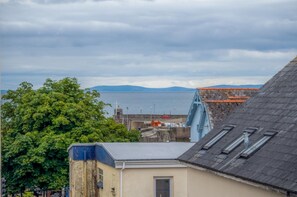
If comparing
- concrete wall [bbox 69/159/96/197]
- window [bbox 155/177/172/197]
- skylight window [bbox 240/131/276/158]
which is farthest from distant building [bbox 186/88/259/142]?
skylight window [bbox 240/131/276/158]

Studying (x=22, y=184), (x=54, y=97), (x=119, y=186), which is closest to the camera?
(x=119, y=186)

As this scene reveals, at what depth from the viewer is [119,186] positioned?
26.0 meters

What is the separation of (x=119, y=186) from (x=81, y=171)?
565cm

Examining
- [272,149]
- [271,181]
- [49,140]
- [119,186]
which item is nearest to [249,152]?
[272,149]

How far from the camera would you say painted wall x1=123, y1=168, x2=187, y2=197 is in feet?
85.2

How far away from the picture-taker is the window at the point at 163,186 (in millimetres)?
26312

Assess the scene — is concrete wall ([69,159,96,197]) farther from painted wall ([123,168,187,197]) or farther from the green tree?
painted wall ([123,168,187,197])

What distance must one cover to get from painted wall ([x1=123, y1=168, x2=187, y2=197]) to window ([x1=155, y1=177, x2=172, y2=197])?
0.50 feet

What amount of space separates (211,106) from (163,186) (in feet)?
18.6

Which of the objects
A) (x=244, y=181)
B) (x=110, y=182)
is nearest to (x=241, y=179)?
(x=244, y=181)

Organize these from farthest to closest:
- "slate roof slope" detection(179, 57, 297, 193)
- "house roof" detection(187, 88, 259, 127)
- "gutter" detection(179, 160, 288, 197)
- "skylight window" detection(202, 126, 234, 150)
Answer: "house roof" detection(187, 88, 259, 127)
"skylight window" detection(202, 126, 234, 150)
"slate roof slope" detection(179, 57, 297, 193)
"gutter" detection(179, 160, 288, 197)

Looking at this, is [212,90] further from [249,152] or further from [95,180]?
[249,152]

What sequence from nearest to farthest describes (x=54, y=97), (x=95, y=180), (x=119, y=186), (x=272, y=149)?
(x=272, y=149)
(x=119, y=186)
(x=95, y=180)
(x=54, y=97)

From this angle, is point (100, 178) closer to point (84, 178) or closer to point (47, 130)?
point (84, 178)
